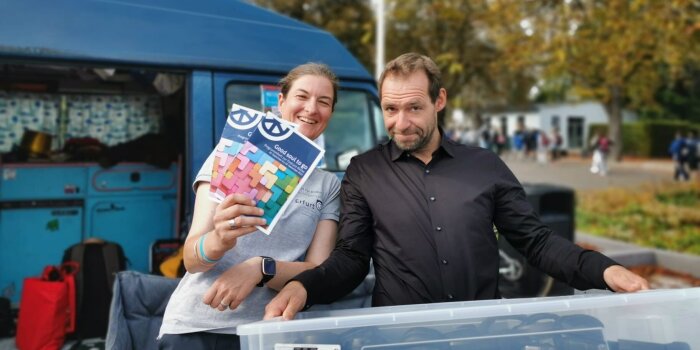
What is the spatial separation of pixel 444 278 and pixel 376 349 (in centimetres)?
53

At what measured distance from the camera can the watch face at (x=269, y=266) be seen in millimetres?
1968

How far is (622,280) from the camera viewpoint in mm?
1996

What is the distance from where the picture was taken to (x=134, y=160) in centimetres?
507

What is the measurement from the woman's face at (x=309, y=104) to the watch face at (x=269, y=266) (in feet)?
1.70

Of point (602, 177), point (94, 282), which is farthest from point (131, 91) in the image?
point (602, 177)

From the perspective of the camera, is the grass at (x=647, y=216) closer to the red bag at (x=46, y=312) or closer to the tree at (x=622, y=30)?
the tree at (x=622, y=30)

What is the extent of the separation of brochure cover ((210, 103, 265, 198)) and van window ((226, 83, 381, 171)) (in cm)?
258

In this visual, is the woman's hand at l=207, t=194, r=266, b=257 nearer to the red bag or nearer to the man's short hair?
the man's short hair

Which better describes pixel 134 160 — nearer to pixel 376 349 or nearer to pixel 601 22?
pixel 376 349

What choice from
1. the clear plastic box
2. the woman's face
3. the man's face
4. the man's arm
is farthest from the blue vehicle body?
the clear plastic box

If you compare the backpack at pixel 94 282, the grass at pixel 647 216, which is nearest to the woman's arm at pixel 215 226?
the backpack at pixel 94 282

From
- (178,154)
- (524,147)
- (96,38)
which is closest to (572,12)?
(178,154)

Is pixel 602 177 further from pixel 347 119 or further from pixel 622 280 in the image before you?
pixel 622 280

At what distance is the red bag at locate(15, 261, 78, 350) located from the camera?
3662mm
